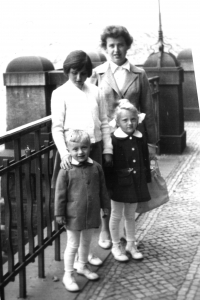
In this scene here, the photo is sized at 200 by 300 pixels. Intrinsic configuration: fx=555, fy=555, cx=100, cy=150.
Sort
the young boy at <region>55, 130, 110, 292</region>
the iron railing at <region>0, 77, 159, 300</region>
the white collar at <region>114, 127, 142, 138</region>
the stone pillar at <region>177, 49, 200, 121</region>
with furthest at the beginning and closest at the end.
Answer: the stone pillar at <region>177, 49, 200, 121</region> < the white collar at <region>114, 127, 142, 138</region> < the young boy at <region>55, 130, 110, 292</region> < the iron railing at <region>0, 77, 159, 300</region>

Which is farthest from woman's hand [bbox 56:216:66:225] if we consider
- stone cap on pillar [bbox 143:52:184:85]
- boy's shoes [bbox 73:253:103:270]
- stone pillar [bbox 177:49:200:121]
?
stone pillar [bbox 177:49:200:121]

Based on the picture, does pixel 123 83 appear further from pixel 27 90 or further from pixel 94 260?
pixel 27 90

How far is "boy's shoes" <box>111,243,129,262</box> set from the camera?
4.33m

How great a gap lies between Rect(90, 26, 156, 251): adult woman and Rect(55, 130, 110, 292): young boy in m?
0.84

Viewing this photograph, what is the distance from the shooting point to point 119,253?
172 inches

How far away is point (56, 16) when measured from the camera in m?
19.3

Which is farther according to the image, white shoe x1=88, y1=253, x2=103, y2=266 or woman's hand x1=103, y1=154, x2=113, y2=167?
white shoe x1=88, y1=253, x2=103, y2=266

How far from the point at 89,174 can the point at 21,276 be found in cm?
81

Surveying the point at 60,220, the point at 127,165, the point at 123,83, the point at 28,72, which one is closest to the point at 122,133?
the point at 127,165

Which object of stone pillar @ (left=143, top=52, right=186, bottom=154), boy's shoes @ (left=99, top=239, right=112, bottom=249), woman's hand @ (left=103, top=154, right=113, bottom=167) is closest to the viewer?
woman's hand @ (left=103, top=154, right=113, bottom=167)

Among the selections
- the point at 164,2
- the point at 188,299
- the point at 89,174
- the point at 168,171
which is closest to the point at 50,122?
the point at 89,174

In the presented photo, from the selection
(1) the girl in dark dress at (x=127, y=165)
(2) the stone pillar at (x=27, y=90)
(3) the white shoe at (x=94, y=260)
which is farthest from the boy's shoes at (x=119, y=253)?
(2) the stone pillar at (x=27, y=90)

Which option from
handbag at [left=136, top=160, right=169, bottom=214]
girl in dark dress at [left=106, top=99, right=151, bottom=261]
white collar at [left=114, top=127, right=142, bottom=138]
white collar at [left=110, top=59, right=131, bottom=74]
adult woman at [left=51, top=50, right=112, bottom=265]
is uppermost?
white collar at [left=110, top=59, right=131, bottom=74]

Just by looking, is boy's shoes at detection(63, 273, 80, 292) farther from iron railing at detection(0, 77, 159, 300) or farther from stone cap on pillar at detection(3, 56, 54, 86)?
stone cap on pillar at detection(3, 56, 54, 86)
